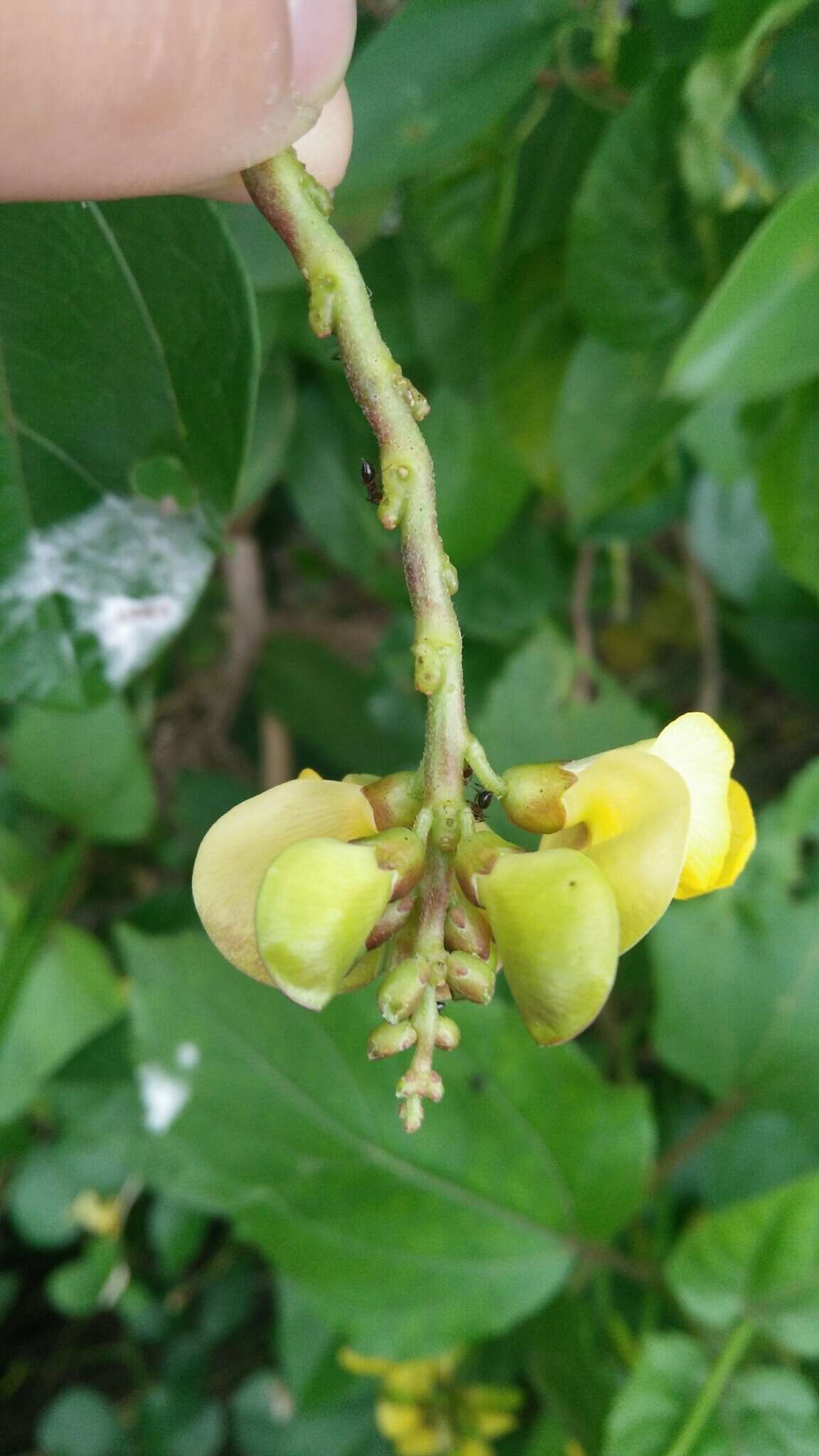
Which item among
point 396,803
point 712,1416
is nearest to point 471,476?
point 396,803

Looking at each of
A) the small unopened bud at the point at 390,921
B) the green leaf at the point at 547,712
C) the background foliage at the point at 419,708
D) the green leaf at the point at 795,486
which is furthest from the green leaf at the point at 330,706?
the small unopened bud at the point at 390,921

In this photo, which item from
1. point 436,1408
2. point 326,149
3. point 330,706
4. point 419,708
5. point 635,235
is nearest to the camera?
point 326,149

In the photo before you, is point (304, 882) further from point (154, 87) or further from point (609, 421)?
point (609, 421)

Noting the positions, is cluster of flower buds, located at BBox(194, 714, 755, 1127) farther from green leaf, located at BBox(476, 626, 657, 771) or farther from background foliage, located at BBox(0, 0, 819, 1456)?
green leaf, located at BBox(476, 626, 657, 771)

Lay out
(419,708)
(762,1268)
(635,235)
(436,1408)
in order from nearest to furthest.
Answer: (635,235), (762,1268), (436,1408), (419,708)

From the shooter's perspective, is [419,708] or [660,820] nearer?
[660,820]

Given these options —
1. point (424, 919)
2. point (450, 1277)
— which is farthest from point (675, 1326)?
point (424, 919)

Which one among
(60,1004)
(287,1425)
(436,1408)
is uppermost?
(60,1004)
